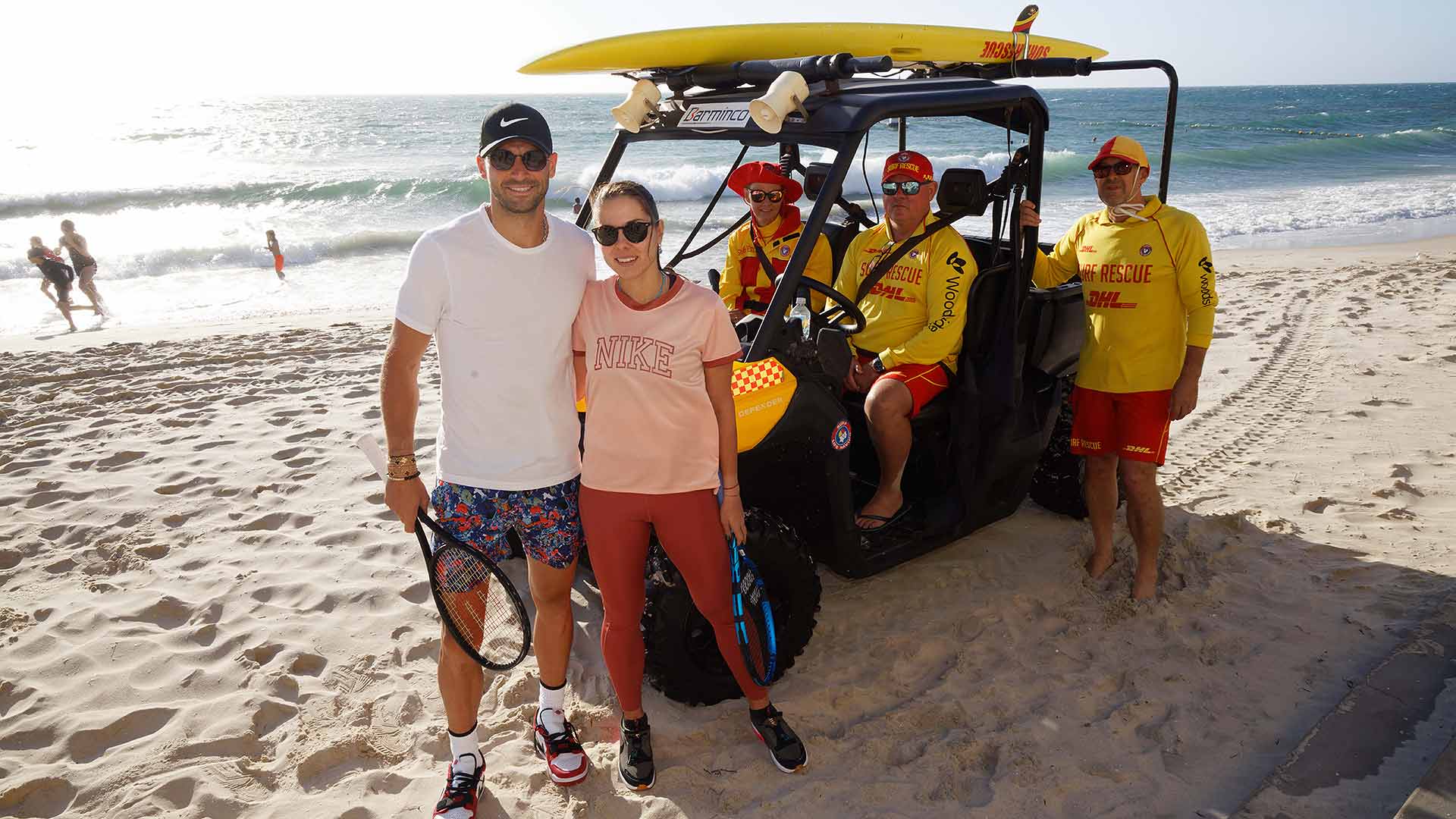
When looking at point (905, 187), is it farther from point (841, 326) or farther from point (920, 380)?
point (920, 380)

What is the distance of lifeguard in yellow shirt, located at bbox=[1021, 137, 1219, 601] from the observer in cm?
338

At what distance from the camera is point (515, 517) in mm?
2553

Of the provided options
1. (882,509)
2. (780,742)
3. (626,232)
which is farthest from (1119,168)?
(780,742)

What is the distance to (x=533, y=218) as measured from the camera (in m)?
2.37

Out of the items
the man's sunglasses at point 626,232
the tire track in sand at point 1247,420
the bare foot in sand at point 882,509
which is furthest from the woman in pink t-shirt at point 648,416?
the tire track in sand at point 1247,420

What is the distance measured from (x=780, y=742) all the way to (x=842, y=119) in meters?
1.96

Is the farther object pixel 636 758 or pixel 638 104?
pixel 638 104

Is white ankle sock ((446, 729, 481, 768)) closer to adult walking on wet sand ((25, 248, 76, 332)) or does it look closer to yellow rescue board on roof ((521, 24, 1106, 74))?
yellow rescue board on roof ((521, 24, 1106, 74))

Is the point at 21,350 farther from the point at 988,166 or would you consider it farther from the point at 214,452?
the point at 988,166

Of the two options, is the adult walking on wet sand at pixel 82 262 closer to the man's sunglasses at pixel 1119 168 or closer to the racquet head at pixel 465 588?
the racquet head at pixel 465 588

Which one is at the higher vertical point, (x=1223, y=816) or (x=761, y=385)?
(x=761, y=385)

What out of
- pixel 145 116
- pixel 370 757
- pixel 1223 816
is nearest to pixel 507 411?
pixel 370 757

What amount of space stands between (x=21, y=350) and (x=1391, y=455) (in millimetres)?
10745

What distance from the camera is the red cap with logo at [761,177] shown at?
171 inches
